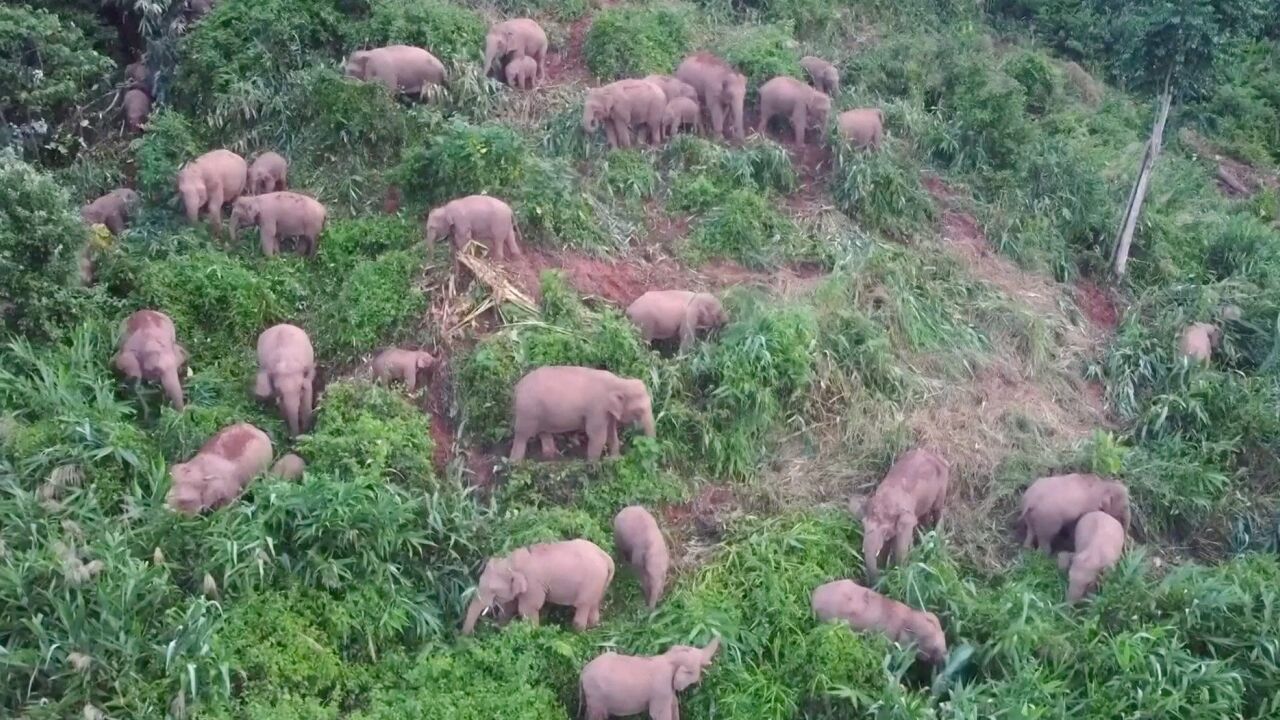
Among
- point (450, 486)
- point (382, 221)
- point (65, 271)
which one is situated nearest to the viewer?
point (450, 486)

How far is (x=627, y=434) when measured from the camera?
9172 mm

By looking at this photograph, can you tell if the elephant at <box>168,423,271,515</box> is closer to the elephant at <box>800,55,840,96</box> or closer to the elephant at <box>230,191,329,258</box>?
the elephant at <box>230,191,329,258</box>

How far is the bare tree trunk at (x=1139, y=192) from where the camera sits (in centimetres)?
1203

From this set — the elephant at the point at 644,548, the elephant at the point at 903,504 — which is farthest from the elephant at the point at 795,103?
the elephant at the point at 644,548

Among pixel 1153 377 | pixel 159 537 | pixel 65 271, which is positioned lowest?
pixel 1153 377

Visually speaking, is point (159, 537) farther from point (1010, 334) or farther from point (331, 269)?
point (1010, 334)

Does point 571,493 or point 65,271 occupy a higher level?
point 65,271

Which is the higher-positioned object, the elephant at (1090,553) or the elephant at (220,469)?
the elephant at (220,469)

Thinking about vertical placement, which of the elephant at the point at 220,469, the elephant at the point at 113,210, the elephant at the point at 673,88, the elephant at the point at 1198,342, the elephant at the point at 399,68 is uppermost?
the elephant at the point at 399,68

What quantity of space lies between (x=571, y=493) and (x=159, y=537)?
9.28 feet

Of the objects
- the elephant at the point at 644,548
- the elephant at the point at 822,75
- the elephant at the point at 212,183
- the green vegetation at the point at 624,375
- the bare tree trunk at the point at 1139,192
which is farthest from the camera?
the elephant at the point at 822,75

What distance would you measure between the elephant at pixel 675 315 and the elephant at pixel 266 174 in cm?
376

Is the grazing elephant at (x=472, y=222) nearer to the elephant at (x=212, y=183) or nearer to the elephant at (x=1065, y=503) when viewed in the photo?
the elephant at (x=212, y=183)

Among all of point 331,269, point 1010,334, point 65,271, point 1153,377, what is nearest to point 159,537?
point 65,271
